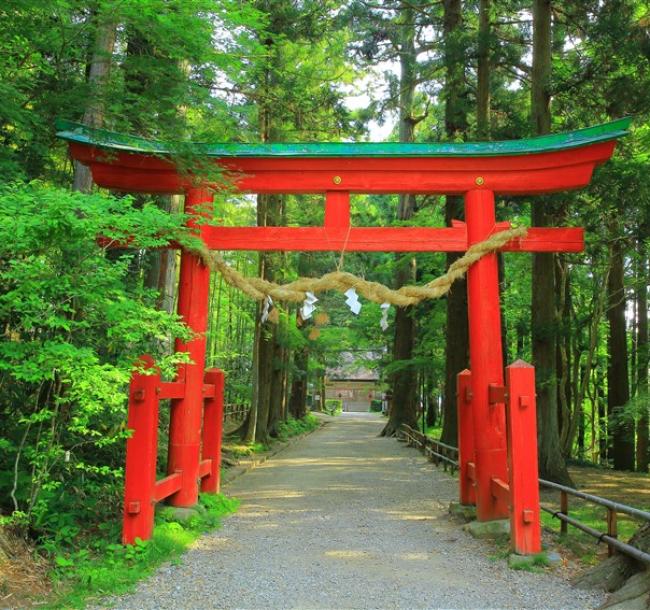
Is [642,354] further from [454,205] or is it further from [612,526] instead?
[612,526]

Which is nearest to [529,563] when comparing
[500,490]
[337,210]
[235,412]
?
[500,490]

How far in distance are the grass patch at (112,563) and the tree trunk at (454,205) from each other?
26.8 ft

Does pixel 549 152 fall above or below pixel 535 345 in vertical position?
above

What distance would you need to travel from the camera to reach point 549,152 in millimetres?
7195

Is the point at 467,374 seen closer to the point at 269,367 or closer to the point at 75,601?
the point at 75,601

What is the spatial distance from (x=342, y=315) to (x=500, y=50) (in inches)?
854

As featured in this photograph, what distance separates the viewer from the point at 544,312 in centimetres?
1058

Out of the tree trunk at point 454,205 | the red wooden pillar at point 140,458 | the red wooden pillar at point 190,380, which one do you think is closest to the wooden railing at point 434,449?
the tree trunk at point 454,205

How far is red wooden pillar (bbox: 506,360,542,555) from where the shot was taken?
5684 millimetres

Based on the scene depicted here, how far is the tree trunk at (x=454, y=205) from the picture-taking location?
42.6ft

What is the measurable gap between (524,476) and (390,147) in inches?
160

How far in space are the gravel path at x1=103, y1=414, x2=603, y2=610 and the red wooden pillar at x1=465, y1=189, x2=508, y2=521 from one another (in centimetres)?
71

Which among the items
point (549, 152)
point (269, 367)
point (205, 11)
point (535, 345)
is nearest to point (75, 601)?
point (205, 11)

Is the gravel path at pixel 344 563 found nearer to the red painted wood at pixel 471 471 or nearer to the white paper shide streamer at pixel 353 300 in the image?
the red painted wood at pixel 471 471
